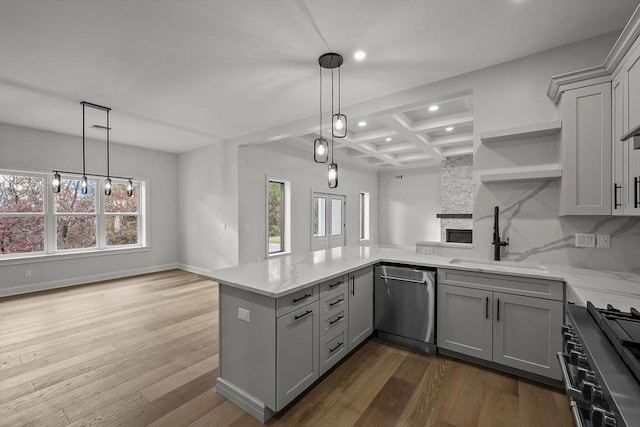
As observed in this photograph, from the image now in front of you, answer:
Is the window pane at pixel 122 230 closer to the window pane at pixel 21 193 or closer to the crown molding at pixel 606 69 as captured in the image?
the window pane at pixel 21 193

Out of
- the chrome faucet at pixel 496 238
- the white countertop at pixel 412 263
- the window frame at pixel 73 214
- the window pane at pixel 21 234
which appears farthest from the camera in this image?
the window frame at pixel 73 214

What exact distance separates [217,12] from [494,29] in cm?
222

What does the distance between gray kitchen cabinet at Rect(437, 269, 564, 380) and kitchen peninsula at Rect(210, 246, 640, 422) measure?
0.24ft

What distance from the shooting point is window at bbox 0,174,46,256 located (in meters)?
4.65

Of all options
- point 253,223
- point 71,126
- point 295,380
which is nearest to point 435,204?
point 253,223

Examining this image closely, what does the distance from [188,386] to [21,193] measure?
16.6 ft

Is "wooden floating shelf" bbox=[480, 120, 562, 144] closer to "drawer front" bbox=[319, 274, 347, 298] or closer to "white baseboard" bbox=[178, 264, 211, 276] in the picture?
"drawer front" bbox=[319, 274, 347, 298]

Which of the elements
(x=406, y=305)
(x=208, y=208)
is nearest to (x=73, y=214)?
(x=208, y=208)

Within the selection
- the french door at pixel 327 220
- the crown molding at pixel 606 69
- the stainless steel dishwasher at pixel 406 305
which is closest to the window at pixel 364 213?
the french door at pixel 327 220

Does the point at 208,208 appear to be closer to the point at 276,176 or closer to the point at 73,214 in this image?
the point at 276,176

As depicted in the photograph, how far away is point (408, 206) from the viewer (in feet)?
29.4

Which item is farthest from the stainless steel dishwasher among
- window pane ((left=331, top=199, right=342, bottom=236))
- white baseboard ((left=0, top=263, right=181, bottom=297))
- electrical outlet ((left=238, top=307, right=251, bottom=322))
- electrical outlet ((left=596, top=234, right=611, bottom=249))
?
white baseboard ((left=0, top=263, right=181, bottom=297))

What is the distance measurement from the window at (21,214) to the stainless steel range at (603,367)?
7091 mm

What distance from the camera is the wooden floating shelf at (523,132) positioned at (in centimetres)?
237
